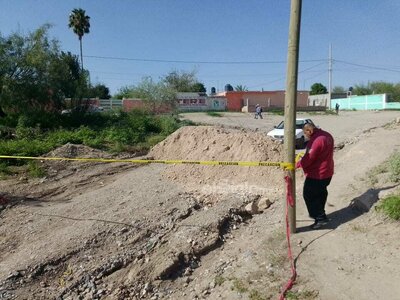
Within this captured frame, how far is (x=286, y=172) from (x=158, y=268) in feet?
7.43

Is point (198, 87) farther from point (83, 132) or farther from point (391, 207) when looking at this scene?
point (391, 207)

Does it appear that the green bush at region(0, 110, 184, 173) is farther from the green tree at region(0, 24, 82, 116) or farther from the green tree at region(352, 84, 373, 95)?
the green tree at region(352, 84, 373, 95)

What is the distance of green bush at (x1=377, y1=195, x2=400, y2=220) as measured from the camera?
5434 mm

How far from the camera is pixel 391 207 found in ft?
18.2

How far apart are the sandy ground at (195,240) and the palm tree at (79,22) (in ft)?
116

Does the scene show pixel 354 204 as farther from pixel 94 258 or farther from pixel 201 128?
pixel 201 128

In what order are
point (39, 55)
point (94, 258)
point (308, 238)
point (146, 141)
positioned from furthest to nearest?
point (39, 55), point (146, 141), point (94, 258), point (308, 238)

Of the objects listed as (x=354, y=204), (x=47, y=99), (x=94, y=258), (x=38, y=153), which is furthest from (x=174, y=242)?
(x=47, y=99)

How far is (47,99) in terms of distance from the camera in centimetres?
2156

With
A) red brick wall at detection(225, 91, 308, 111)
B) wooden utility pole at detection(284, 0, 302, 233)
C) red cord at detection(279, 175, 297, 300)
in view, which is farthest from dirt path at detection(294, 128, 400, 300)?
red brick wall at detection(225, 91, 308, 111)

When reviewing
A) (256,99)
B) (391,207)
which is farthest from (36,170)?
(256,99)

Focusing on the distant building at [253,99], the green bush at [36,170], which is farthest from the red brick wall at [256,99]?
the green bush at [36,170]

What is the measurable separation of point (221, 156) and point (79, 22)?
36.1 m

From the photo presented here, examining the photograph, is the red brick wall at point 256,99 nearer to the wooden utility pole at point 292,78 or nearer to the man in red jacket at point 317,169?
the man in red jacket at point 317,169
